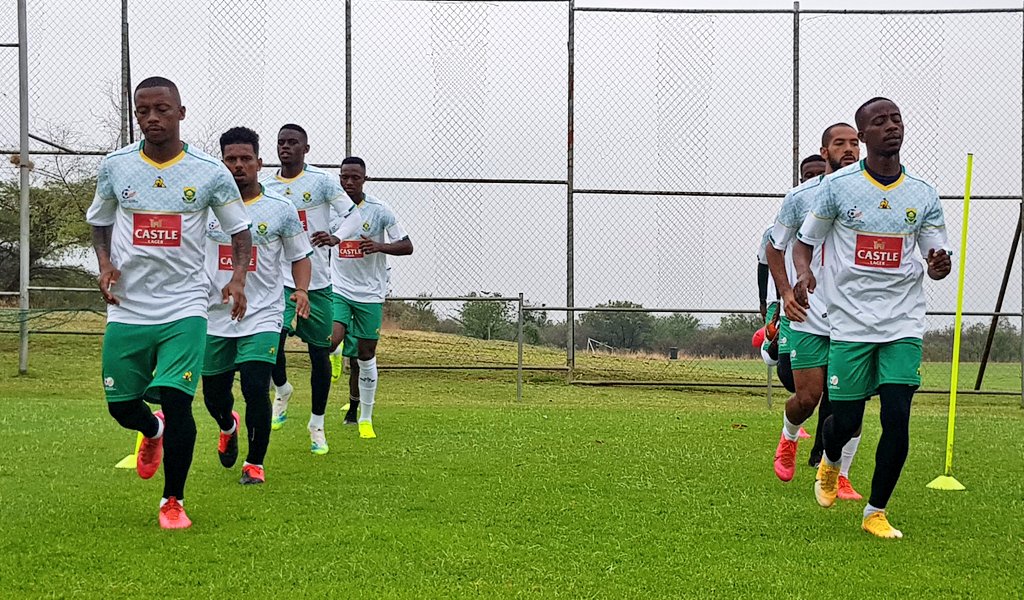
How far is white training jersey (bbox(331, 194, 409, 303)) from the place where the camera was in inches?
404

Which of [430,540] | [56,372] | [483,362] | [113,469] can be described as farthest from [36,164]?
[430,540]

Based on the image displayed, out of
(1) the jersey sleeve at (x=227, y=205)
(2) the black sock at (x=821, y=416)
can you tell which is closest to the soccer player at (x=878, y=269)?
(2) the black sock at (x=821, y=416)

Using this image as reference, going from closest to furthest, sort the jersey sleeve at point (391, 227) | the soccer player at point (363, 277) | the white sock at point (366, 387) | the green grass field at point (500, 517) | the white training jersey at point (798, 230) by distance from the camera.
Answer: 1. the green grass field at point (500, 517)
2. the white training jersey at point (798, 230)
3. the white sock at point (366, 387)
4. the soccer player at point (363, 277)
5. the jersey sleeve at point (391, 227)

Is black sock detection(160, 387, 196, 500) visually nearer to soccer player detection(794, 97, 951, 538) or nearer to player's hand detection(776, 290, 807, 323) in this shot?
player's hand detection(776, 290, 807, 323)

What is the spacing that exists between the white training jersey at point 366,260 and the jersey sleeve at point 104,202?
4.36 m

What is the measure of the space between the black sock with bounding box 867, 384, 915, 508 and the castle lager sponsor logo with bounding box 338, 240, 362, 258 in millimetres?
5553

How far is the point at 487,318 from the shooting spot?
49.5 feet

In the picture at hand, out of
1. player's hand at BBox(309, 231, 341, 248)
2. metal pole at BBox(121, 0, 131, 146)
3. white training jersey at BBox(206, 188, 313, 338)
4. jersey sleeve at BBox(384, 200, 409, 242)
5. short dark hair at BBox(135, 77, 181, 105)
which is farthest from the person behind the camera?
metal pole at BBox(121, 0, 131, 146)

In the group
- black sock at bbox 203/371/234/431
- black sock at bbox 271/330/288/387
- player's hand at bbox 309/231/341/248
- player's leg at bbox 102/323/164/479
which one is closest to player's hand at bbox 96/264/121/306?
player's leg at bbox 102/323/164/479

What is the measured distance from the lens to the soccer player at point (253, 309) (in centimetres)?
708

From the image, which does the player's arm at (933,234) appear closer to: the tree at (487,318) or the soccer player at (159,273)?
the soccer player at (159,273)

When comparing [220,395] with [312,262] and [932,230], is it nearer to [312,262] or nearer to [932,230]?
[312,262]

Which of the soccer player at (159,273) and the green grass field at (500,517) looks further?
the soccer player at (159,273)

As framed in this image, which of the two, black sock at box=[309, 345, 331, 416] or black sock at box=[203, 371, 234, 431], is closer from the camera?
black sock at box=[203, 371, 234, 431]
